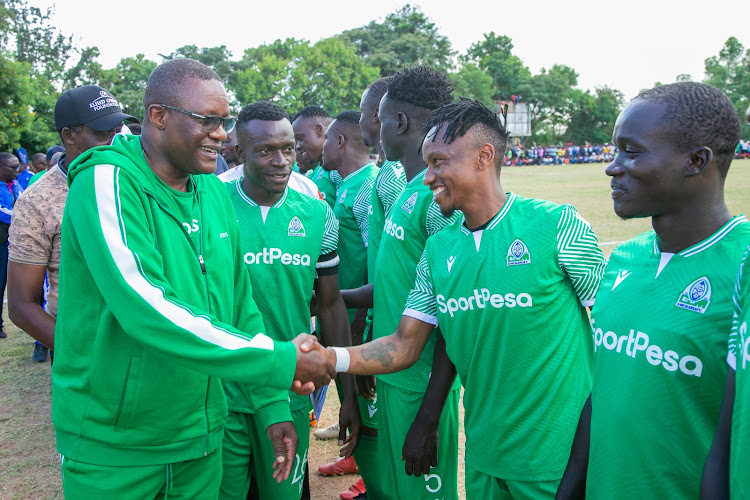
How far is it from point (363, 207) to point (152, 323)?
2.68 metres

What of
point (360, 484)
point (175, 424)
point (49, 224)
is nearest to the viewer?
point (175, 424)

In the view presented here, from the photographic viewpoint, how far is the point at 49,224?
375 centimetres

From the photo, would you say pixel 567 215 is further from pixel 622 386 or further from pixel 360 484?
pixel 360 484

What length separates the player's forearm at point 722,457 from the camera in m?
1.51

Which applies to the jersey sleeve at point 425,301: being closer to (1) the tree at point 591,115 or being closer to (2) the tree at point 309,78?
(2) the tree at point 309,78

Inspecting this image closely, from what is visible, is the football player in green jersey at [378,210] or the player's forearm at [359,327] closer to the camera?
the football player in green jersey at [378,210]

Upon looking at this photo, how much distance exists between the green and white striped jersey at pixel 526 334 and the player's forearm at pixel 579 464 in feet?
1.24

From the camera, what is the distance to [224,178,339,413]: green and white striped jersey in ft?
11.8

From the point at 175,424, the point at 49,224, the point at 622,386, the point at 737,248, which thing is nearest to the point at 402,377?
the point at 175,424

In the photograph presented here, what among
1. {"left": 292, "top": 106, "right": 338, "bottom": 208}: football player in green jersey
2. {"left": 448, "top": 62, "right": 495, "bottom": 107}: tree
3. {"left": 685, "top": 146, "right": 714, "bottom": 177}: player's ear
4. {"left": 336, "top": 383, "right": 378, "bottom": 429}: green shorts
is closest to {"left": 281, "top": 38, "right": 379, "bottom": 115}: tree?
{"left": 448, "top": 62, "right": 495, "bottom": 107}: tree

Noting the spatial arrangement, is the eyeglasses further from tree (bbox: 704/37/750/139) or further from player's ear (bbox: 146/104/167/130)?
tree (bbox: 704/37/750/139)

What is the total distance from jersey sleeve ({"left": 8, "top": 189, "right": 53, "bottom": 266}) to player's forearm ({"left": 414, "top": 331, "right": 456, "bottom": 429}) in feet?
7.85

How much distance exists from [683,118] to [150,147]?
2.12 m

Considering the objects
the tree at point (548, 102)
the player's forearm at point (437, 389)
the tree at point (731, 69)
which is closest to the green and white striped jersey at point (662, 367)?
the player's forearm at point (437, 389)
